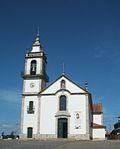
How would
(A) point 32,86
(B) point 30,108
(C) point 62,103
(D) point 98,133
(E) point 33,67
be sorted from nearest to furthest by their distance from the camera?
(C) point 62,103 → (B) point 30,108 → (A) point 32,86 → (D) point 98,133 → (E) point 33,67

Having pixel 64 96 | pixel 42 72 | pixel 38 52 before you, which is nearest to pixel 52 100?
pixel 64 96

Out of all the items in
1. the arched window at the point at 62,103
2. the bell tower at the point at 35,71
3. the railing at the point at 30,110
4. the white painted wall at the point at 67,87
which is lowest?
the railing at the point at 30,110

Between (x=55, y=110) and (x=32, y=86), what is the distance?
515 cm

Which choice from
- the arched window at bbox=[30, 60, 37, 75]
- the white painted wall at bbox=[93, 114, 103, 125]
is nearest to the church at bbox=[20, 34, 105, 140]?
the arched window at bbox=[30, 60, 37, 75]

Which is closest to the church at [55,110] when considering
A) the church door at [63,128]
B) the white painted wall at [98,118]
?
the church door at [63,128]

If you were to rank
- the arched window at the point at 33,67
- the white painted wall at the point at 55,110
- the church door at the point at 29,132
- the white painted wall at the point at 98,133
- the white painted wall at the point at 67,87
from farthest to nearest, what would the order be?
the arched window at the point at 33,67 → the white painted wall at the point at 98,133 → the white painted wall at the point at 67,87 → the church door at the point at 29,132 → the white painted wall at the point at 55,110

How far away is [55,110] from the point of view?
40.9 m

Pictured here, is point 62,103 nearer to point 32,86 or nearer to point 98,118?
point 32,86

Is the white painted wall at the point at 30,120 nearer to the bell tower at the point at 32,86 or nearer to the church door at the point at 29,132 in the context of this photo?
the bell tower at the point at 32,86

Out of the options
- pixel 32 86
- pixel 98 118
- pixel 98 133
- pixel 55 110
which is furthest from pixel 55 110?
pixel 98 118

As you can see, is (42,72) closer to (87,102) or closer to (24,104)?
(24,104)

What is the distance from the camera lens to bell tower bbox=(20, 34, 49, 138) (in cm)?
4094

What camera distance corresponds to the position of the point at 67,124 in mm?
40281

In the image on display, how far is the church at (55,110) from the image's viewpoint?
40.0m
